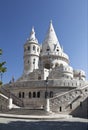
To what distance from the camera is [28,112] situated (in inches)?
1109

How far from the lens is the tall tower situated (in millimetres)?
48094

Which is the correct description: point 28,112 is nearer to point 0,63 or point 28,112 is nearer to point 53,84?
point 53,84

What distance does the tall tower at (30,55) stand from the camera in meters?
48.1

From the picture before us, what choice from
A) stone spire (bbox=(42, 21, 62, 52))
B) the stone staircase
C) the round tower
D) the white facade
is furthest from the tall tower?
the stone staircase

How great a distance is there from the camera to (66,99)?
1244 inches

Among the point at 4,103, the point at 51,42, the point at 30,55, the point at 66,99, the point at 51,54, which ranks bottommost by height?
the point at 4,103

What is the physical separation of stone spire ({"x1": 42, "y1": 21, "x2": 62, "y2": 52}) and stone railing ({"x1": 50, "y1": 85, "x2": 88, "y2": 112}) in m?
21.3

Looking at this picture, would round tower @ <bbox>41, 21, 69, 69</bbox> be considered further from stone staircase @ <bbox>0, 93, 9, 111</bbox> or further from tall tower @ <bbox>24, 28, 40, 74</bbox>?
stone staircase @ <bbox>0, 93, 9, 111</bbox>

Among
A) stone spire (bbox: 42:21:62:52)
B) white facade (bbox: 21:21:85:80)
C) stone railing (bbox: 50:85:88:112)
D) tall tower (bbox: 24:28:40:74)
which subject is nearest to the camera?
stone railing (bbox: 50:85:88:112)

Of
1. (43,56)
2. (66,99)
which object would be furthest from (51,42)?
(66,99)

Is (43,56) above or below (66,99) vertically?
above

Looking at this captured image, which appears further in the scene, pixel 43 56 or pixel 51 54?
pixel 43 56

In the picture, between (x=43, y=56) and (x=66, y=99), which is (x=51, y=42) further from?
(x=66, y=99)

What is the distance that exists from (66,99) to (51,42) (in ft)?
79.8
